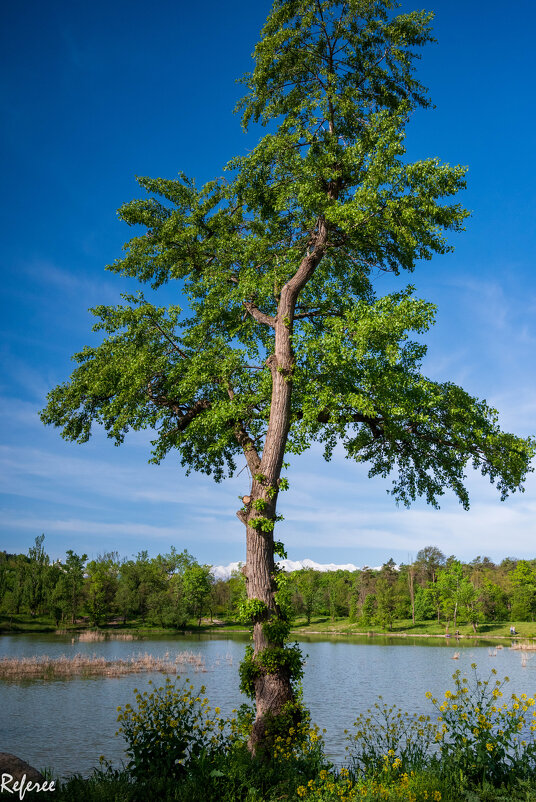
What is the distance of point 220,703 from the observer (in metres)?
22.3

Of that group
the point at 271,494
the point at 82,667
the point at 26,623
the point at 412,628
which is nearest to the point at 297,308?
the point at 271,494

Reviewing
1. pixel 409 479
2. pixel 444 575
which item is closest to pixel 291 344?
pixel 409 479

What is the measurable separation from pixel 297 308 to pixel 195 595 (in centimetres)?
7713

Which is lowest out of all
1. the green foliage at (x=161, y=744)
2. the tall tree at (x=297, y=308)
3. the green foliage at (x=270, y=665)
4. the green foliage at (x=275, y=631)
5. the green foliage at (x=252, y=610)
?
the green foliage at (x=161, y=744)

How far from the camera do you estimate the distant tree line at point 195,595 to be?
7719 cm

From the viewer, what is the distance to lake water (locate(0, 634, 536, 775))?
15.3 metres

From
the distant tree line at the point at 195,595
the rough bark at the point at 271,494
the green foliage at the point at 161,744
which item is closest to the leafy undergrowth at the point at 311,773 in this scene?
the green foliage at the point at 161,744

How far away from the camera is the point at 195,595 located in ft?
274

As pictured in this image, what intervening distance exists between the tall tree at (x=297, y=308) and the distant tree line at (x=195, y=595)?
6156cm

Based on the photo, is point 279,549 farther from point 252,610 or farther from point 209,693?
point 209,693

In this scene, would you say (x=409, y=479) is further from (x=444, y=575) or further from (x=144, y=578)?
(x=144, y=578)

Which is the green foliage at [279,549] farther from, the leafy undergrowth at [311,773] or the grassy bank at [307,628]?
the grassy bank at [307,628]

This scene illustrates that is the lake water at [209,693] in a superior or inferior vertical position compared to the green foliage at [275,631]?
inferior

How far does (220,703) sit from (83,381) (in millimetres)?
15335
